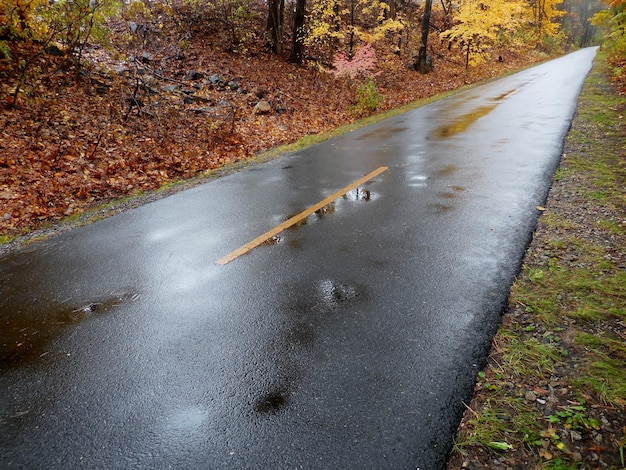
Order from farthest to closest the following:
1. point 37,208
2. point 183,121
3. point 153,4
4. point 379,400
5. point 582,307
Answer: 1. point 153,4
2. point 183,121
3. point 37,208
4. point 582,307
5. point 379,400

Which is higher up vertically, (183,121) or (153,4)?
(153,4)

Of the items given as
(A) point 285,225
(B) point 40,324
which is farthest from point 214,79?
(B) point 40,324

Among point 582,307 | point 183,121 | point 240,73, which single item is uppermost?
point 240,73

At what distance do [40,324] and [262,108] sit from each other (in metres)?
11.2

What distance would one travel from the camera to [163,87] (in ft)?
40.7

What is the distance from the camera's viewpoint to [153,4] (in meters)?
17.5

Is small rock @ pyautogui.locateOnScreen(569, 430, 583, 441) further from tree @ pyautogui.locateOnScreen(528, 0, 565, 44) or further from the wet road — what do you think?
tree @ pyautogui.locateOnScreen(528, 0, 565, 44)

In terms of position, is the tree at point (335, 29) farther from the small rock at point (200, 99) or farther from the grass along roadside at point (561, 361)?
the grass along roadside at point (561, 361)

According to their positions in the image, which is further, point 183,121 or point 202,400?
point 183,121

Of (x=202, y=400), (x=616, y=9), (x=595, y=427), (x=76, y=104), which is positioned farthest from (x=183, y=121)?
(x=616, y=9)

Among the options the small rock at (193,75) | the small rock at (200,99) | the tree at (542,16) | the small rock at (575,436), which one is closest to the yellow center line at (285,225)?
the small rock at (575,436)

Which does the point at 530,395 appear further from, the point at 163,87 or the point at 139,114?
the point at 163,87

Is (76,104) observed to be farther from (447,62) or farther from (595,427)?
(447,62)

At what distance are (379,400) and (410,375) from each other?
1.03 feet
